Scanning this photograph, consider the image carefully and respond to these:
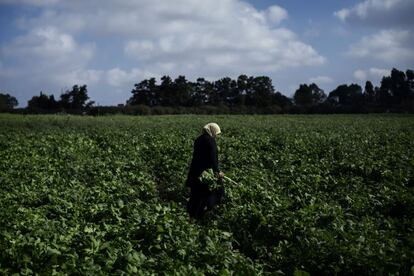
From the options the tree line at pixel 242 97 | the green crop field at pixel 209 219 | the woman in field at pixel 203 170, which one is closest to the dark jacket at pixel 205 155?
the woman in field at pixel 203 170

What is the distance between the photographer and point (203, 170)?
891 centimetres

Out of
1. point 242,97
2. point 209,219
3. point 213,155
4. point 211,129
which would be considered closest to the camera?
point 209,219

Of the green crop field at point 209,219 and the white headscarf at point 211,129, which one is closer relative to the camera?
the green crop field at point 209,219

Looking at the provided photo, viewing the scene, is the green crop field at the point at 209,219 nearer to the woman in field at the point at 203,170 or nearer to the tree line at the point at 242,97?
the woman in field at the point at 203,170

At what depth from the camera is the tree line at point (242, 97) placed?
74188 millimetres

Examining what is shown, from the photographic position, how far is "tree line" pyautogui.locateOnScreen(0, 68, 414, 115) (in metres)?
74.2

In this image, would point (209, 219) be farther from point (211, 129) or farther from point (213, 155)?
point (211, 129)

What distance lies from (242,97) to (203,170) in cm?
8407

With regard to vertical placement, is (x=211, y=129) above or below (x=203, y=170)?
above

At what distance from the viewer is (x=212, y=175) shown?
8805 mm

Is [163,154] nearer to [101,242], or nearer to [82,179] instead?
[82,179]

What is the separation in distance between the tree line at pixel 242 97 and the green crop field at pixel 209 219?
187ft

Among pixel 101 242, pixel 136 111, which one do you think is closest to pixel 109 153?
→ pixel 101 242

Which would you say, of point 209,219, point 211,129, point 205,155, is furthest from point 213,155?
point 209,219
